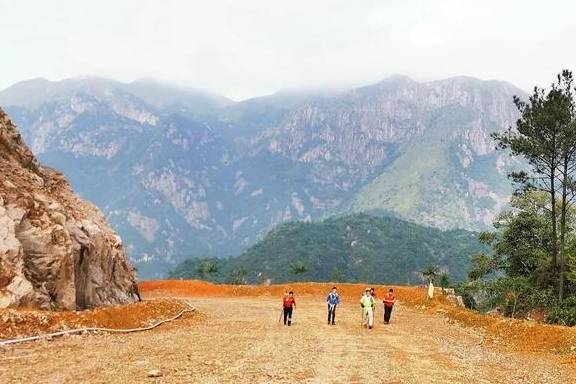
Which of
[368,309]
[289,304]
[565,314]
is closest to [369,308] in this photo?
[368,309]

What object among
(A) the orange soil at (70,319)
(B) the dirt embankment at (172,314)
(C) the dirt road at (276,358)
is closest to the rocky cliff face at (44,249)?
(A) the orange soil at (70,319)

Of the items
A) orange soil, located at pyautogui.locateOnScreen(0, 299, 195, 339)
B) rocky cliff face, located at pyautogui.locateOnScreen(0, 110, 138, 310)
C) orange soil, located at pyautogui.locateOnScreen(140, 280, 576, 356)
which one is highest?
rocky cliff face, located at pyautogui.locateOnScreen(0, 110, 138, 310)

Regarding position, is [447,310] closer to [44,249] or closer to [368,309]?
[368,309]

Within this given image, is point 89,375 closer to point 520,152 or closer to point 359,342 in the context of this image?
point 359,342

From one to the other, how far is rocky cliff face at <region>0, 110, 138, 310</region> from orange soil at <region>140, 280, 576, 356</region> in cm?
1916

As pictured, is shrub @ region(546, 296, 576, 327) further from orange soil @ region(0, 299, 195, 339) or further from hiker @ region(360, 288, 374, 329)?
orange soil @ region(0, 299, 195, 339)

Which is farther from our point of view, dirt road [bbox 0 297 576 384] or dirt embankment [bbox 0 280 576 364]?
dirt embankment [bbox 0 280 576 364]

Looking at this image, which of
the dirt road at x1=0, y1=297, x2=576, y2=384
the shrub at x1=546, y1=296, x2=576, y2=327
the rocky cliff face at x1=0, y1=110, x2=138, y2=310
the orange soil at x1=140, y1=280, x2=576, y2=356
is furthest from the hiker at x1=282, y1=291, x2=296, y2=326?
the shrub at x1=546, y1=296, x2=576, y2=327

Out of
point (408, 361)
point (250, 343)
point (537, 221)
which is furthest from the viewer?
point (537, 221)

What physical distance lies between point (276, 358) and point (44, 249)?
1291 centimetres

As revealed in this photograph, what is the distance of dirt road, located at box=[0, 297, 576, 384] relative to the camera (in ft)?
48.7

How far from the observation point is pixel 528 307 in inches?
1674

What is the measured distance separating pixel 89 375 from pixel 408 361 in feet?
32.6

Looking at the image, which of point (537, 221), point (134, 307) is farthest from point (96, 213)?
point (537, 221)
